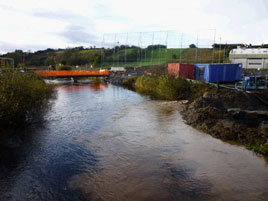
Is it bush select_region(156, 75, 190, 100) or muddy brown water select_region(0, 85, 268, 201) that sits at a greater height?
bush select_region(156, 75, 190, 100)

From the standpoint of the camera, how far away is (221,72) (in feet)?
89.8

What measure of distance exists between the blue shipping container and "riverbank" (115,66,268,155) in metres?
3.54

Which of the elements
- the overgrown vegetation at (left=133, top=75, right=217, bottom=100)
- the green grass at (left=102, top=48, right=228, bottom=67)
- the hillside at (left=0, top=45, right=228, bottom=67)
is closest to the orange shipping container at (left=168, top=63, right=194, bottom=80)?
the overgrown vegetation at (left=133, top=75, right=217, bottom=100)

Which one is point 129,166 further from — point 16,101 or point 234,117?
point 234,117

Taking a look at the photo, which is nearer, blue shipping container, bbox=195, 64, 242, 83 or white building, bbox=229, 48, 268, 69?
blue shipping container, bbox=195, 64, 242, 83

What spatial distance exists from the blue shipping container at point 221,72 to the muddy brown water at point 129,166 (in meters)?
14.1

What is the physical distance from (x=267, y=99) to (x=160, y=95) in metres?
12.5

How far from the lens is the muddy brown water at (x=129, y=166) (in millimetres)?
7496

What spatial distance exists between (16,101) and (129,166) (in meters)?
6.38

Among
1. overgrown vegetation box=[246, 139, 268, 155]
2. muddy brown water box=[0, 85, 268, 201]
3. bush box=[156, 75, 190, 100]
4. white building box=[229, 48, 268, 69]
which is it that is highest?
white building box=[229, 48, 268, 69]

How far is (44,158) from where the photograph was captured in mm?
10148

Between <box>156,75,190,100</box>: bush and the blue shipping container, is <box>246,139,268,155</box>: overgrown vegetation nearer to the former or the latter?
<box>156,75,190,100</box>: bush

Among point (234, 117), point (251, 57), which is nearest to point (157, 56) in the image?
point (251, 57)

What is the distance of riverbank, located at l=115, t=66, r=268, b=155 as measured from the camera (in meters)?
11.9
